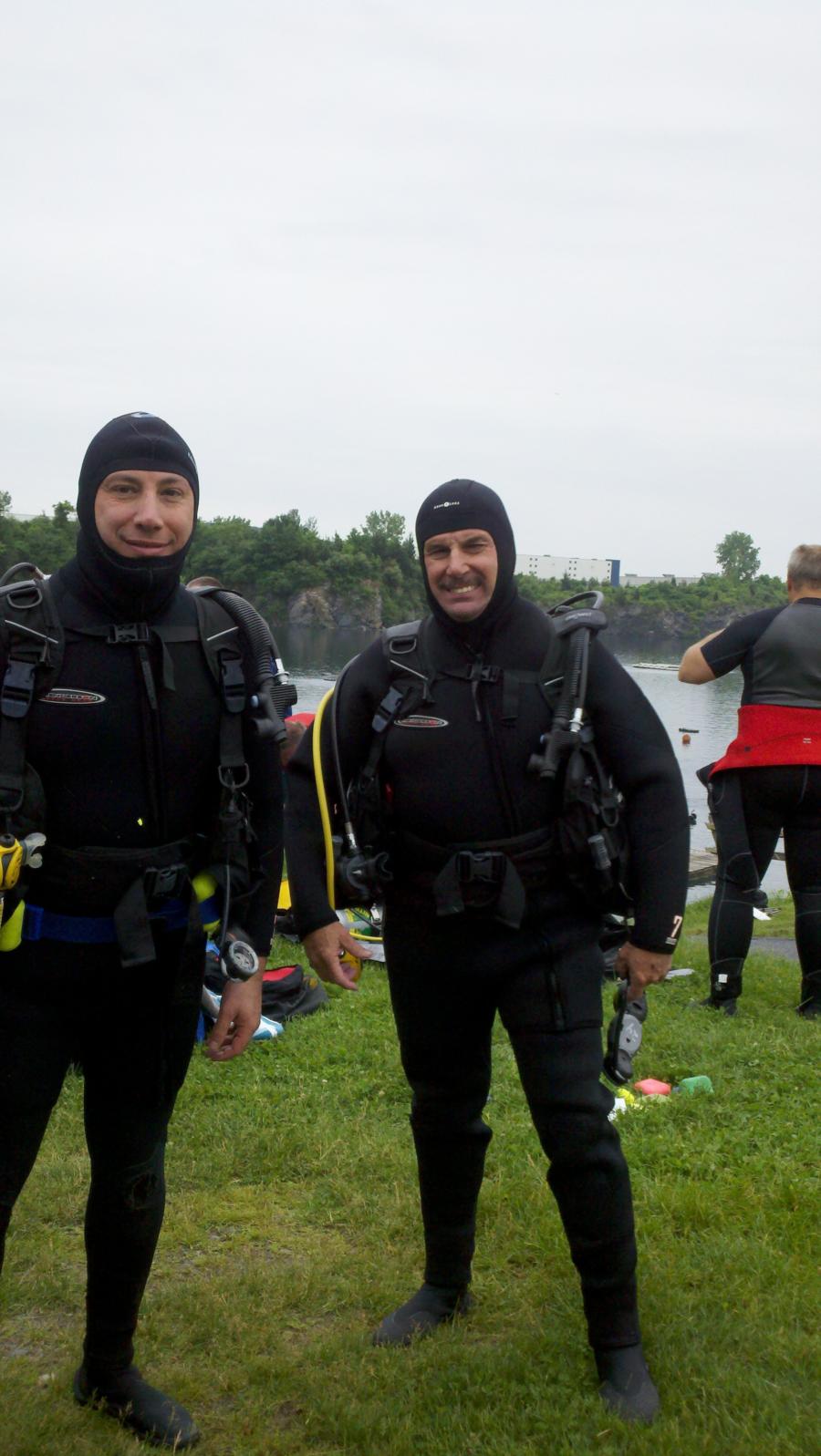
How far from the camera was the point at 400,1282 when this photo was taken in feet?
11.7

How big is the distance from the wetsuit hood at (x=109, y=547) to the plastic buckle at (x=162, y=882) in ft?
1.91

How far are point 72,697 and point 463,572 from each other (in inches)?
41.5

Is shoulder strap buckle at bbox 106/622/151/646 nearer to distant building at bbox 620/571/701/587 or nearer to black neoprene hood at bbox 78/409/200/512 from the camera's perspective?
black neoprene hood at bbox 78/409/200/512

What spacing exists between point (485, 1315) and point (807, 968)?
344 cm

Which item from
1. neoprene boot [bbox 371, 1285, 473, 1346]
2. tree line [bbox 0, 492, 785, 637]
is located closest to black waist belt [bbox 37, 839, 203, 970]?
neoprene boot [bbox 371, 1285, 473, 1346]

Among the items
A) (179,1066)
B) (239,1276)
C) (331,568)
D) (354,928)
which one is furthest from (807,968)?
(331,568)

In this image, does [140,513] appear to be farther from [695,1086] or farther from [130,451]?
[695,1086]

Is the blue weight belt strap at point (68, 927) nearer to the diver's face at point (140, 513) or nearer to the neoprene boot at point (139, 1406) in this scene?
the diver's face at point (140, 513)

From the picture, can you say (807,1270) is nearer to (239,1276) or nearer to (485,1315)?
(485,1315)

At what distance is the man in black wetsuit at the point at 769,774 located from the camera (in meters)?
5.94

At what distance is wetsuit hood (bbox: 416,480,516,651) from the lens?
3154 mm

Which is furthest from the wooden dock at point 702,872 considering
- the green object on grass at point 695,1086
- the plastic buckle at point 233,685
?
the plastic buckle at point 233,685

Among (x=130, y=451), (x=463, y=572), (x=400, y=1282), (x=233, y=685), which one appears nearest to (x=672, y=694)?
(x=400, y=1282)

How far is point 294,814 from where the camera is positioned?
A: 3.27 m
